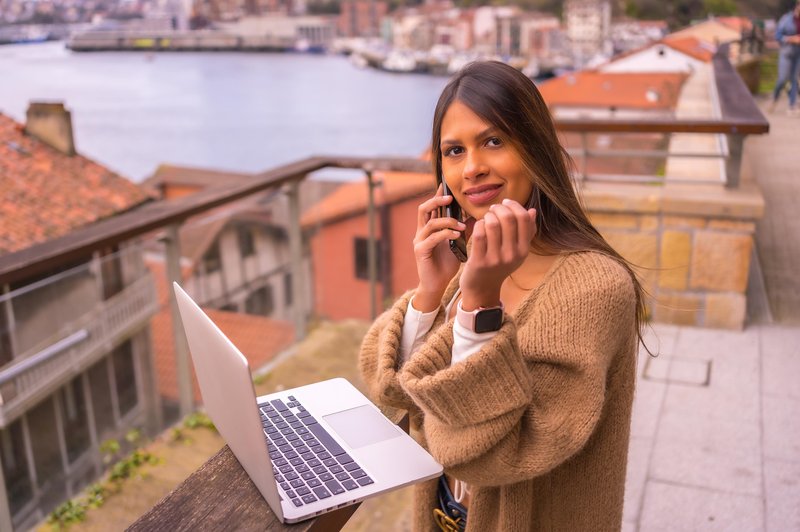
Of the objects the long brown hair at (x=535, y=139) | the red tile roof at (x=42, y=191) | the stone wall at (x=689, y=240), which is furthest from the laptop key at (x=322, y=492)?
the red tile roof at (x=42, y=191)

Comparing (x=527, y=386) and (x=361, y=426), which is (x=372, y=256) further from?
(x=527, y=386)

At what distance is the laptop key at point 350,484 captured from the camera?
31.9 inches

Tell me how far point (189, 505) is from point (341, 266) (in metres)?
3.23

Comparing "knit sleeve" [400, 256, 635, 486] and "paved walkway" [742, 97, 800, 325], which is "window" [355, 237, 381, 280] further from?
"knit sleeve" [400, 256, 635, 486]

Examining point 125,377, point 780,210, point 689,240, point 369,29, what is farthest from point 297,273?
point 369,29

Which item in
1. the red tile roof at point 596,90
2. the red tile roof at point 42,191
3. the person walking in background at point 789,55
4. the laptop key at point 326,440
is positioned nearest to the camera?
the laptop key at point 326,440

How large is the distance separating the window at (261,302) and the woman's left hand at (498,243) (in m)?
3.26

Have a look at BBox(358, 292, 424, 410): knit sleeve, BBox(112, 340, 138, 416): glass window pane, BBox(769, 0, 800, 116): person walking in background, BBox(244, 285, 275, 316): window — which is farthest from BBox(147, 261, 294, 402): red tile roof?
BBox(769, 0, 800, 116): person walking in background

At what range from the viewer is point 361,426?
37.8 inches

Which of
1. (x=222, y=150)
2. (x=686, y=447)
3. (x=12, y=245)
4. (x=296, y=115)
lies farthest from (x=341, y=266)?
(x=296, y=115)

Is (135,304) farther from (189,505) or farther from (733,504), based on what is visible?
(189,505)

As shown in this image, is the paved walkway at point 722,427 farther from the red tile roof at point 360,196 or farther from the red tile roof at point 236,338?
the red tile roof at point 236,338

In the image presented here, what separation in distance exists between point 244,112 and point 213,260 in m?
50.6

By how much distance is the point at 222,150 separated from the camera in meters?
48.0
